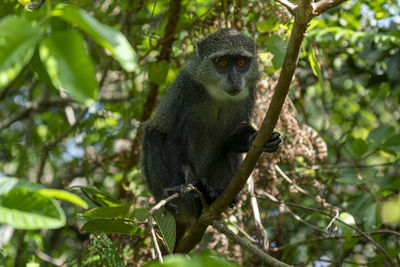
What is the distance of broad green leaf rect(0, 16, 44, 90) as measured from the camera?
1333 millimetres


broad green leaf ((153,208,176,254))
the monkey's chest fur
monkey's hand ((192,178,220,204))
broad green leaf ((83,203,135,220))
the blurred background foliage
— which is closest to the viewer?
broad green leaf ((83,203,135,220))

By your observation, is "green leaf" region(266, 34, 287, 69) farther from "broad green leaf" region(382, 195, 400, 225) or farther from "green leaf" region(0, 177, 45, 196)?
"green leaf" region(0, 177, 45, 196)

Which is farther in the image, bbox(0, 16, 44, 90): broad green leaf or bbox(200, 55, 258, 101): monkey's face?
bbox(200, 55, 258, 101): monkey's face

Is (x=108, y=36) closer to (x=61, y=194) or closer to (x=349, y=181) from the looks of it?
(x=61, y=194)

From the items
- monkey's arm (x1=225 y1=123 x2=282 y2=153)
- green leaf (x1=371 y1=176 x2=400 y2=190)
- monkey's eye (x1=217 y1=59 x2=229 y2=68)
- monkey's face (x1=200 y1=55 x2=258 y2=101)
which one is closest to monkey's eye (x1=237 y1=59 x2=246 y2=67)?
monkey's face (x1=200 y1=55 x2=258 y2=101)

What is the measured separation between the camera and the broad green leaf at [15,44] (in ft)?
4.37

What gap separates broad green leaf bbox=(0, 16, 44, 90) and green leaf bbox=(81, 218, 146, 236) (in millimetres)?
1783

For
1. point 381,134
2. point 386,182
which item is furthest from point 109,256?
point 381,134

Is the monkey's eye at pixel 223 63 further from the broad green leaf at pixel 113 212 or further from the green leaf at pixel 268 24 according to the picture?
the broad green leaf at pixel 113 212

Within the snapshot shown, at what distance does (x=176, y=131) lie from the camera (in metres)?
5.46

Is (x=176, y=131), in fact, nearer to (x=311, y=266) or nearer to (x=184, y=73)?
(x=184, y=73)

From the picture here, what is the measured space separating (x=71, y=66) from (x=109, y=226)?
186 cm

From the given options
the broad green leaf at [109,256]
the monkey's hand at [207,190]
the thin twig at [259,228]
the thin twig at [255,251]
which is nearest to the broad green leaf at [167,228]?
the broad green leaf at [109,256]

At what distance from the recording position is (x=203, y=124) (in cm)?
563
